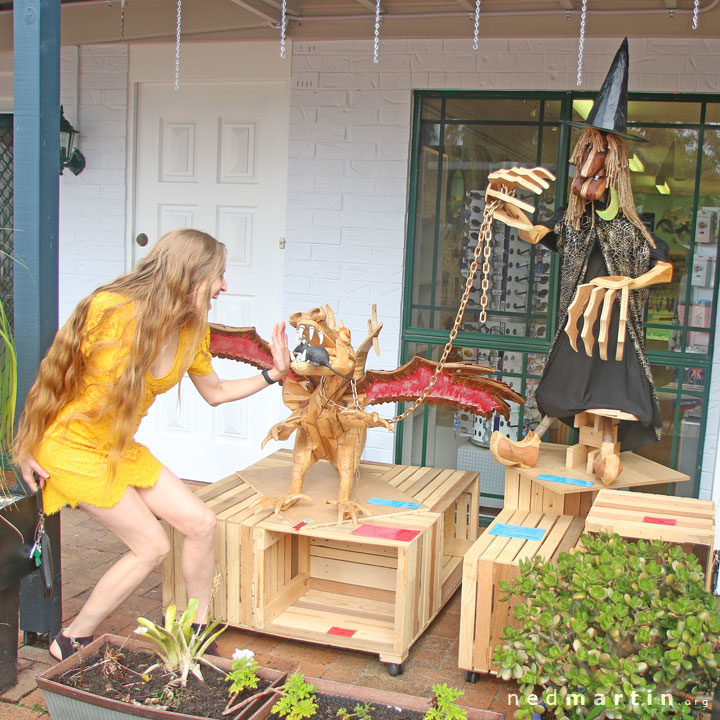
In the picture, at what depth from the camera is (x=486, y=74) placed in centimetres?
440

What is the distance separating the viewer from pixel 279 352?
9.87 ft

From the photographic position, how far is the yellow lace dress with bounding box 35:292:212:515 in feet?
8.47

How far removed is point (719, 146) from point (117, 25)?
3.41 metres

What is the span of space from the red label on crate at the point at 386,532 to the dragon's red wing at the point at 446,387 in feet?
1.75

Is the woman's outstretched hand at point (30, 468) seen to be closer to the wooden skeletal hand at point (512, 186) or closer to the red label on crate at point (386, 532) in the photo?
the red label on crate at point (386, 532)


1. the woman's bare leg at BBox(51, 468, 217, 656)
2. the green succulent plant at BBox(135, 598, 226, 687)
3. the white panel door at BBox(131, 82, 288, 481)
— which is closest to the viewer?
the green succulent plant at BBox(135, 598, 226, 687)

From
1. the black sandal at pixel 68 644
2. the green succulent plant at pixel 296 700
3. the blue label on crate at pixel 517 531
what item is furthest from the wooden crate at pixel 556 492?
the black sandal at pixel 68 644

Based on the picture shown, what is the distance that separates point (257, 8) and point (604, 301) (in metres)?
2.47

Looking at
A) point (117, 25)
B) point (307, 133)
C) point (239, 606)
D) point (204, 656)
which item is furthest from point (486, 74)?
point (204, 656)

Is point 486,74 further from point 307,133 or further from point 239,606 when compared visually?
point 239,606

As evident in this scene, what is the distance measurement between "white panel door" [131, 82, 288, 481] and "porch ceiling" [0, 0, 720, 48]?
0.34 metres

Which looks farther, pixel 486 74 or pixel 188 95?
pixel 188 95

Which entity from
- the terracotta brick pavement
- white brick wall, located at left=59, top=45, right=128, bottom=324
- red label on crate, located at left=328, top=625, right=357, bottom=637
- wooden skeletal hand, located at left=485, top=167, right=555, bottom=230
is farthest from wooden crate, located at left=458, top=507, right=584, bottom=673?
white brick wall, located at left=59, top=45, right=128, bottom=324

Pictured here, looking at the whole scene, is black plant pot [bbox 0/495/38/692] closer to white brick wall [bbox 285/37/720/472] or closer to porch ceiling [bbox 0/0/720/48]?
white brick wall [bbox 285/37/720/472]
